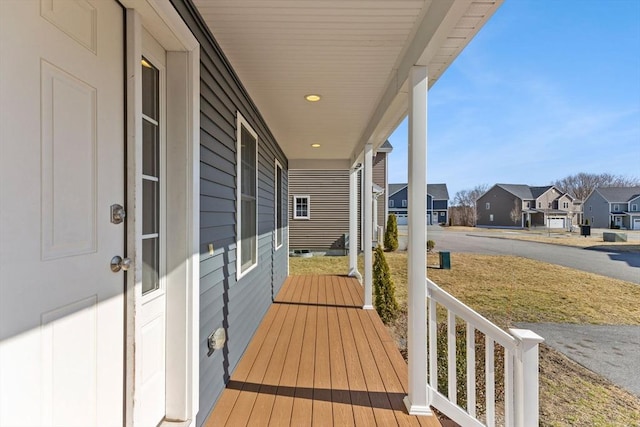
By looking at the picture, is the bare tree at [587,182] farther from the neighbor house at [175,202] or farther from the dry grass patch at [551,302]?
the neighbor house at [175,202]

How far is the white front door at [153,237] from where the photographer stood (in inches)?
62.6

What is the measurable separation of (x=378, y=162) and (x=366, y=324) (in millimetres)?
11174

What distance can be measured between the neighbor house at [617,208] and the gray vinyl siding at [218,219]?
4352 cm

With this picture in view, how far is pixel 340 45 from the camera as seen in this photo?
227 cm

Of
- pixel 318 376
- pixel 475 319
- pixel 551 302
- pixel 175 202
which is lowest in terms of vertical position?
pixel 551 302

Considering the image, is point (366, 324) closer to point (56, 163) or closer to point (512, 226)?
point (56, 163)

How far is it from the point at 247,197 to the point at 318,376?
6.20ft

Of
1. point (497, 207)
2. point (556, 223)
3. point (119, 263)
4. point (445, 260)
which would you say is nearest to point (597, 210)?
point (556, 223)

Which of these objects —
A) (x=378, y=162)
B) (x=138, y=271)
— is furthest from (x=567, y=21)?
(x=138, y=271)

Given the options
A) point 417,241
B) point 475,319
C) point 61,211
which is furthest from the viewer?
point 417,241

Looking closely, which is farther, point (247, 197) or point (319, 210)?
point (319, 210)

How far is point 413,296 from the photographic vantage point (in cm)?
224

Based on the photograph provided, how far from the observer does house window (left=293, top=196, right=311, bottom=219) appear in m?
12.1

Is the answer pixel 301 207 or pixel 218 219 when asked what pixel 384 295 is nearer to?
pixel 218 219
